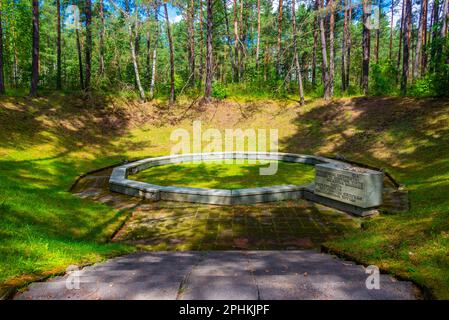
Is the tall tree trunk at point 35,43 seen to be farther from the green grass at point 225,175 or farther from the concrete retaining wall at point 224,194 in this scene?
the concrete retaining wall at point 224,194

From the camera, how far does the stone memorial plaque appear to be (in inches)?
319

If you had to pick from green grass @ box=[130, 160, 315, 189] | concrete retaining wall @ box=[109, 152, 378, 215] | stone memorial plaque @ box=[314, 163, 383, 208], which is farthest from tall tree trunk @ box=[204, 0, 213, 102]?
stone memorial plaque @ box=[314, 163, 383, 208]

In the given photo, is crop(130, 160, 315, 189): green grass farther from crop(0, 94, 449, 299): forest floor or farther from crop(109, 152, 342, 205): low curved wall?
crop(0, 94, 449, 299): forest floor

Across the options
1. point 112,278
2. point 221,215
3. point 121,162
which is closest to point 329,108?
point 121,162

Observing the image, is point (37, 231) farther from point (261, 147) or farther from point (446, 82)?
point (446, 82)

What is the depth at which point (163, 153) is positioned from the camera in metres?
19.1

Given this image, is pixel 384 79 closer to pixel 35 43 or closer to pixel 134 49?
pixel 134 49

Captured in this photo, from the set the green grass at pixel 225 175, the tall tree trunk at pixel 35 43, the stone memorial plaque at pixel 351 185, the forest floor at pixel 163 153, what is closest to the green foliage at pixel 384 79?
the forest floor at pixel 163 153

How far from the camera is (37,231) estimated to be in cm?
600

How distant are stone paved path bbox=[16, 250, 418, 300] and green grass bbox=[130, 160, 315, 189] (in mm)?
7178

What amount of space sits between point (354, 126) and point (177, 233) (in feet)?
51.7

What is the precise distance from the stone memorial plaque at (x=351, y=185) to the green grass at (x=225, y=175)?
7.92ft

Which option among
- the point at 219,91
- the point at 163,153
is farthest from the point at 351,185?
the point at 219,91
